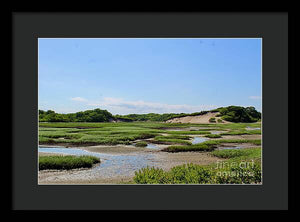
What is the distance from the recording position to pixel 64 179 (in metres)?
3.01

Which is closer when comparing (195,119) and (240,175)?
(240,175)

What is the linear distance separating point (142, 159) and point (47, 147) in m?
2.03

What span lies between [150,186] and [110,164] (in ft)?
5.94

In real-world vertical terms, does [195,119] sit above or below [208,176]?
above

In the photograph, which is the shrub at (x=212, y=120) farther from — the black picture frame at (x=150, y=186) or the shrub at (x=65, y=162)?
the shrub at (x=65, y=162)

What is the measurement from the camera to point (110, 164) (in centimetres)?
357

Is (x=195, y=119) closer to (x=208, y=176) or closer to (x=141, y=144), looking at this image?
(x=141, y=144)

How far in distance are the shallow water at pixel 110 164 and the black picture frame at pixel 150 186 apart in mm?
1188

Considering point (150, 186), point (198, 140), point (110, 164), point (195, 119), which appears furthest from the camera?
point (198, 140)

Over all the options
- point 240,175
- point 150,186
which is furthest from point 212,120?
point 150,186

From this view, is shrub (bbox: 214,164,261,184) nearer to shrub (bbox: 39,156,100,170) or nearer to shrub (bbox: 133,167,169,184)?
shrub (bbox: 133,167,169,184)

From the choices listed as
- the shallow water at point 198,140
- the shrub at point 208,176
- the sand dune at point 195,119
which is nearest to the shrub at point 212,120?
the sand dune at point 195,119
